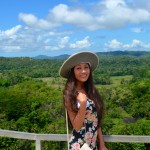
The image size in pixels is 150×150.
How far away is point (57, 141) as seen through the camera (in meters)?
3.22

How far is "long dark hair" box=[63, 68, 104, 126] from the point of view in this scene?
8.93ft

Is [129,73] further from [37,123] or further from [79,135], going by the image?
[79,135]

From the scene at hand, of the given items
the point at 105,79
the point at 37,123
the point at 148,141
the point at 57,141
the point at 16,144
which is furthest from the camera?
the point at 105,79

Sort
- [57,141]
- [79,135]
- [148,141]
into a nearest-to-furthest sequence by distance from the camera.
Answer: [79,135]
[148,141]
[57,141]

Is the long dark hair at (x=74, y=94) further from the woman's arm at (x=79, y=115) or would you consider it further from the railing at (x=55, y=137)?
the railing at (x=55, y=137)

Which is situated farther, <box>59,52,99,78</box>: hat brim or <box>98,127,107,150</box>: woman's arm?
<box>98,127,107,150</box>: woman's arm

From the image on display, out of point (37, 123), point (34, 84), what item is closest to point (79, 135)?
point (37, 123)

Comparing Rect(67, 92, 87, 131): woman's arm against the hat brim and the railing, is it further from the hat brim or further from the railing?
the railing

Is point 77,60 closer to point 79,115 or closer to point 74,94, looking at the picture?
point 74,94

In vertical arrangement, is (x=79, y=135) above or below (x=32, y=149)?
above

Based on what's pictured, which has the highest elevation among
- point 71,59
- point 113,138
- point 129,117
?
→ point 71,59

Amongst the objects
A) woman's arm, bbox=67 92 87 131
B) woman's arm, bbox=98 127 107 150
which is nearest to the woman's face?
woman's arm, bbox=67 92 87 131

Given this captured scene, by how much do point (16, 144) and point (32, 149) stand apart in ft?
0.58

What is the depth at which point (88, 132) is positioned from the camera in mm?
2771
